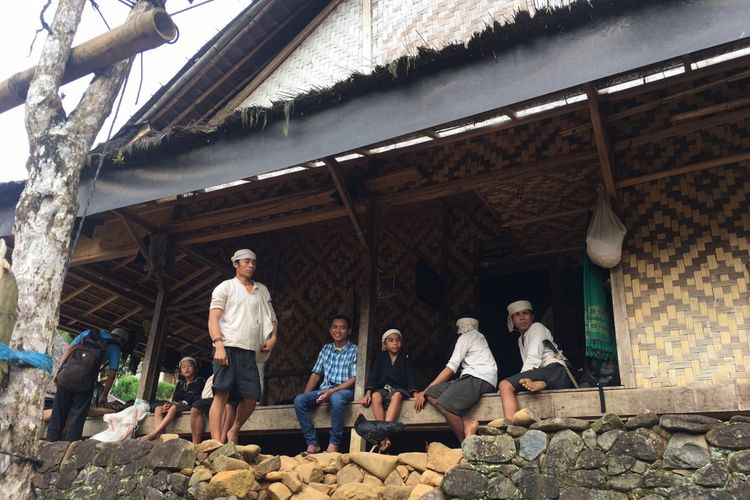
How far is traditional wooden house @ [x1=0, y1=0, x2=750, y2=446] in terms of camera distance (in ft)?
14.8

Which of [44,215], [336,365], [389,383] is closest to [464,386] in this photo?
[389,383]

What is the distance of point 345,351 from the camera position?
6.64 metres

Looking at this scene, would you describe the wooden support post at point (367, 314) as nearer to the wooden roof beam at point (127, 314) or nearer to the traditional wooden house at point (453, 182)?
the traditional wooden house at point (453, 182)

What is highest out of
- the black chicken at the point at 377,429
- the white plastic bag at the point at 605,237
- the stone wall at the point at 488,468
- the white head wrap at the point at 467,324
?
the white plastic bag at the point at 605,237

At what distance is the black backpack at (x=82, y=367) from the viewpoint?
6.82m

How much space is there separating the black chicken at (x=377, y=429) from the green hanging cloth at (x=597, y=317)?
5.38 feet

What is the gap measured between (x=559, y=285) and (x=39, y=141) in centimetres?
564

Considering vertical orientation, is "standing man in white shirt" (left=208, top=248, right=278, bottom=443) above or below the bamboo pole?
below

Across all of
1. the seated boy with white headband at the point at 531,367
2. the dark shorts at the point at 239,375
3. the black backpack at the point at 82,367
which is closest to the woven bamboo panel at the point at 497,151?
the seated boy with white headband at the point at 531,367

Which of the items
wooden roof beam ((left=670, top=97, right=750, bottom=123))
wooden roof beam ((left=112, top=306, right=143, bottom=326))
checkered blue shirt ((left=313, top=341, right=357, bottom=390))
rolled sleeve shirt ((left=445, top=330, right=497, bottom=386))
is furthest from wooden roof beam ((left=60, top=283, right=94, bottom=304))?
wooden roof beam ((left=670, top=97, right=750, bottom=123))

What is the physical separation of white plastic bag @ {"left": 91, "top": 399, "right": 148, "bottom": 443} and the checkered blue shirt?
→ 6.14 feet

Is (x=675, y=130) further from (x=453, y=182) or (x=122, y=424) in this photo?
(x=122, y=424)

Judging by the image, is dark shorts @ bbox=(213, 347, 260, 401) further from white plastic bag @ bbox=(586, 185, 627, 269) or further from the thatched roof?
white plastic bag @ bbox=(586, 185, 627, 269)

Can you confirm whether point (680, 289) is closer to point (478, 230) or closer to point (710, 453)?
point (710, 453)
